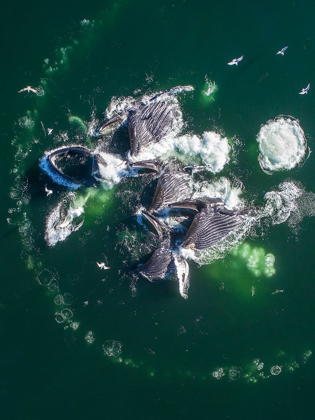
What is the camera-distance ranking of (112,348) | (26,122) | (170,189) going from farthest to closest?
(112,348), (26,122), (170,189)

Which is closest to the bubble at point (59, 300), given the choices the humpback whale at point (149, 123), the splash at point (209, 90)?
the humpback whale at point (149, 123)

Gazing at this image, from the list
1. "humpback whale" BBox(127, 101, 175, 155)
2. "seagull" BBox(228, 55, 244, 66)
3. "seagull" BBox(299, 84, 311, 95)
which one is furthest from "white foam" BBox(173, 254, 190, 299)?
"seagull" BBox(299, 84, 311, 95)

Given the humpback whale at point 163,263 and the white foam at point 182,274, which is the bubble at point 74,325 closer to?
the humpback whale at point 163,263

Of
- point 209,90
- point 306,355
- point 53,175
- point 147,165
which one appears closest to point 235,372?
point 306,355

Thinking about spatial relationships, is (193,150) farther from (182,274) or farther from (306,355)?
(306,355)

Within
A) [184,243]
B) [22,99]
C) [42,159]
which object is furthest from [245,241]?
[22,99]

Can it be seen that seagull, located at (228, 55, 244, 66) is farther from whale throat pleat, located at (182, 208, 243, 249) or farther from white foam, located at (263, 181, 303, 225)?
whale throat pleat, located at (182, 208, 243, 249)

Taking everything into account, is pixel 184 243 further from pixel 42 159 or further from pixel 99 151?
pixel 42 159
